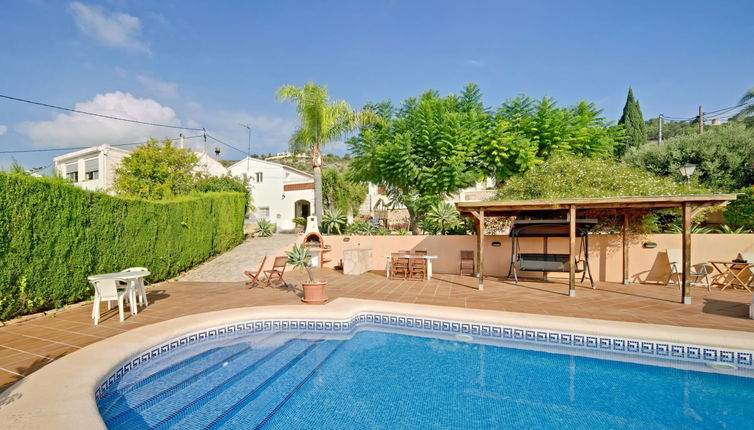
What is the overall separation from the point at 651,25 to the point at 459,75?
24.9ft

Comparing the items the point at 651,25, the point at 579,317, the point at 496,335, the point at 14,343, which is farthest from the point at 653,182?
the point at 14,343

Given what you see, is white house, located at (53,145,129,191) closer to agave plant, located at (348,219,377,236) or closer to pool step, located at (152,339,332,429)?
agave plant, located at (348,219,377,236)

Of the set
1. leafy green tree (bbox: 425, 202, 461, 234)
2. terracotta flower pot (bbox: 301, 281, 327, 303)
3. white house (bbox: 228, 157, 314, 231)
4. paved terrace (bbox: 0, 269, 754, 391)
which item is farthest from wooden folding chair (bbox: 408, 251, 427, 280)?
white house (bbox: 228, 157, 314, 231)

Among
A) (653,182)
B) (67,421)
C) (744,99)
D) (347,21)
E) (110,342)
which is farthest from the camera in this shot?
(744,99)

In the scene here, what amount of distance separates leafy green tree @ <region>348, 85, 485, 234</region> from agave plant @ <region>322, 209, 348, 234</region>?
2.59 metres

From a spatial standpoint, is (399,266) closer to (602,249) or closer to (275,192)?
(602,249)

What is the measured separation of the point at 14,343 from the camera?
5020mm

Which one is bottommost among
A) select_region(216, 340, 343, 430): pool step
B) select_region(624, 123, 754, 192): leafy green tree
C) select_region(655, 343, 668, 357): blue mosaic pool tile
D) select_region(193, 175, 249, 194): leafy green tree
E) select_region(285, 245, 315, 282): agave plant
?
select_region(216, 340, 343, 430): pool step

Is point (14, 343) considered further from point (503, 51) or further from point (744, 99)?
point (744, 99)

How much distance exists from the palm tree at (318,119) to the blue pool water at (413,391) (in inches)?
464

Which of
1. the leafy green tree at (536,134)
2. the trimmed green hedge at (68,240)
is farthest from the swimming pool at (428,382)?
the leafy green tree at (536,134)

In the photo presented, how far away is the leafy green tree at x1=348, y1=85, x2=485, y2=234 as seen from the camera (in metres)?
14.3

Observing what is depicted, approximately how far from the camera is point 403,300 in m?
7.83

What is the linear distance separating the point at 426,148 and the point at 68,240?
12.2 metres
